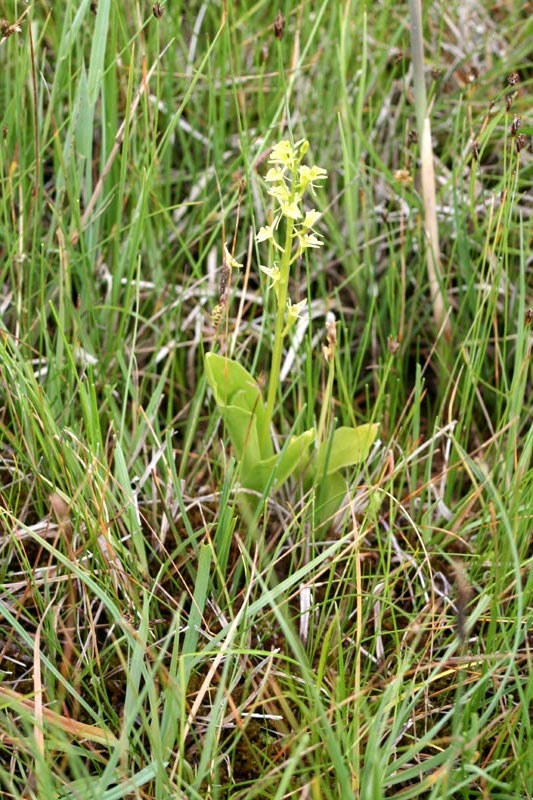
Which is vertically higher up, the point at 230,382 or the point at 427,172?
the point at 427,172

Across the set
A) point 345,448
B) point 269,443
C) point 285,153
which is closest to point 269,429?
point 269,443

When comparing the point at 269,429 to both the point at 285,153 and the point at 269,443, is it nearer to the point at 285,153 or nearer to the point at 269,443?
the point at 269,443

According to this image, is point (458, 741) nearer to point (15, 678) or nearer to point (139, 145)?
point (15, 678)

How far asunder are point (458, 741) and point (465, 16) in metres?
1.96

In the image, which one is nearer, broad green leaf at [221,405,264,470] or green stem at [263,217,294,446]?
green stem at [263,217,294,446]

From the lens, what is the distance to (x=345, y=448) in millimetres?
1510

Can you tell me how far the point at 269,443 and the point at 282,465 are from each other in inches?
1.9

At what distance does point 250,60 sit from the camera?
2.21 meters

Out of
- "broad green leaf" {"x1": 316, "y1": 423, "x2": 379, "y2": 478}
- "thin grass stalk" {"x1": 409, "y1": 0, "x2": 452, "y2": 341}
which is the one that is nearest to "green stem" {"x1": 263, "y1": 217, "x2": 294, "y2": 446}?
"broad green leaf" {"x1": 316, "y1": 423, "x2": 379, "y2": 478}

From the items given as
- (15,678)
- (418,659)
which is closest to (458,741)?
(418,659)

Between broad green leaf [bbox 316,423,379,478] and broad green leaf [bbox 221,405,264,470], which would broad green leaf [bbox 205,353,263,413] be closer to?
broad green leaf [bbox 221,405,264,470]

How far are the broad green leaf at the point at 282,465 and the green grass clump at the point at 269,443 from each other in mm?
28

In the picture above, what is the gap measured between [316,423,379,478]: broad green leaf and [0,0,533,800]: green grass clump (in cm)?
4

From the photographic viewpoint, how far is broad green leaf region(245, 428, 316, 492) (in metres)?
1.42
